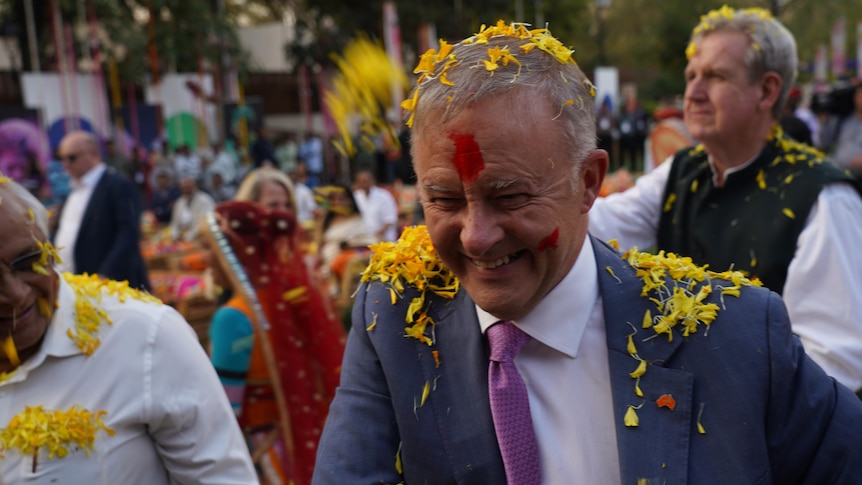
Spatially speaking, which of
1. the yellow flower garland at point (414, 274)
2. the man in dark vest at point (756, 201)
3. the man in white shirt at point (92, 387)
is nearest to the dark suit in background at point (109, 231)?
the man in white shirt at point (92, 387)

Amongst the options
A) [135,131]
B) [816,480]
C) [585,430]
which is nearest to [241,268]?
[585,430]

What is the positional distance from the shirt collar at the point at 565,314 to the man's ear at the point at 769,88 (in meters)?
1.60

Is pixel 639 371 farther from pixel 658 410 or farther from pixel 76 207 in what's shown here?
pixel 76 207

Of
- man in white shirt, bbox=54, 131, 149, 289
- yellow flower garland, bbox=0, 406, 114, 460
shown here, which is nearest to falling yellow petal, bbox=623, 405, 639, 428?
yellow flower garland, bbox=0, 406, 114, 460

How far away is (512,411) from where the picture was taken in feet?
5.17

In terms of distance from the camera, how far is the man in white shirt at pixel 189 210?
11.8 m

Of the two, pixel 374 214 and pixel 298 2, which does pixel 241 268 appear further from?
pixel 298 2

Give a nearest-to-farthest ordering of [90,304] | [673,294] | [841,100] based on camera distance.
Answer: [673,294] < [90,304] < [841,100]

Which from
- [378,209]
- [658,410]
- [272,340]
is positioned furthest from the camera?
[378,209]

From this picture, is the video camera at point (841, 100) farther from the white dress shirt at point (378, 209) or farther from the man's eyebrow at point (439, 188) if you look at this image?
the man's eyebrow at point (439, 188)

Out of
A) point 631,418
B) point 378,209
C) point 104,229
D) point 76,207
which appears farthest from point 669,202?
point 378,209

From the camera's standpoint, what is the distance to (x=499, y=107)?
1.45 metres

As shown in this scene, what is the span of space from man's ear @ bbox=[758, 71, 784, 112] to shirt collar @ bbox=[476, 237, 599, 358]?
160 cm

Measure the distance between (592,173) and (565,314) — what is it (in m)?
0.29
